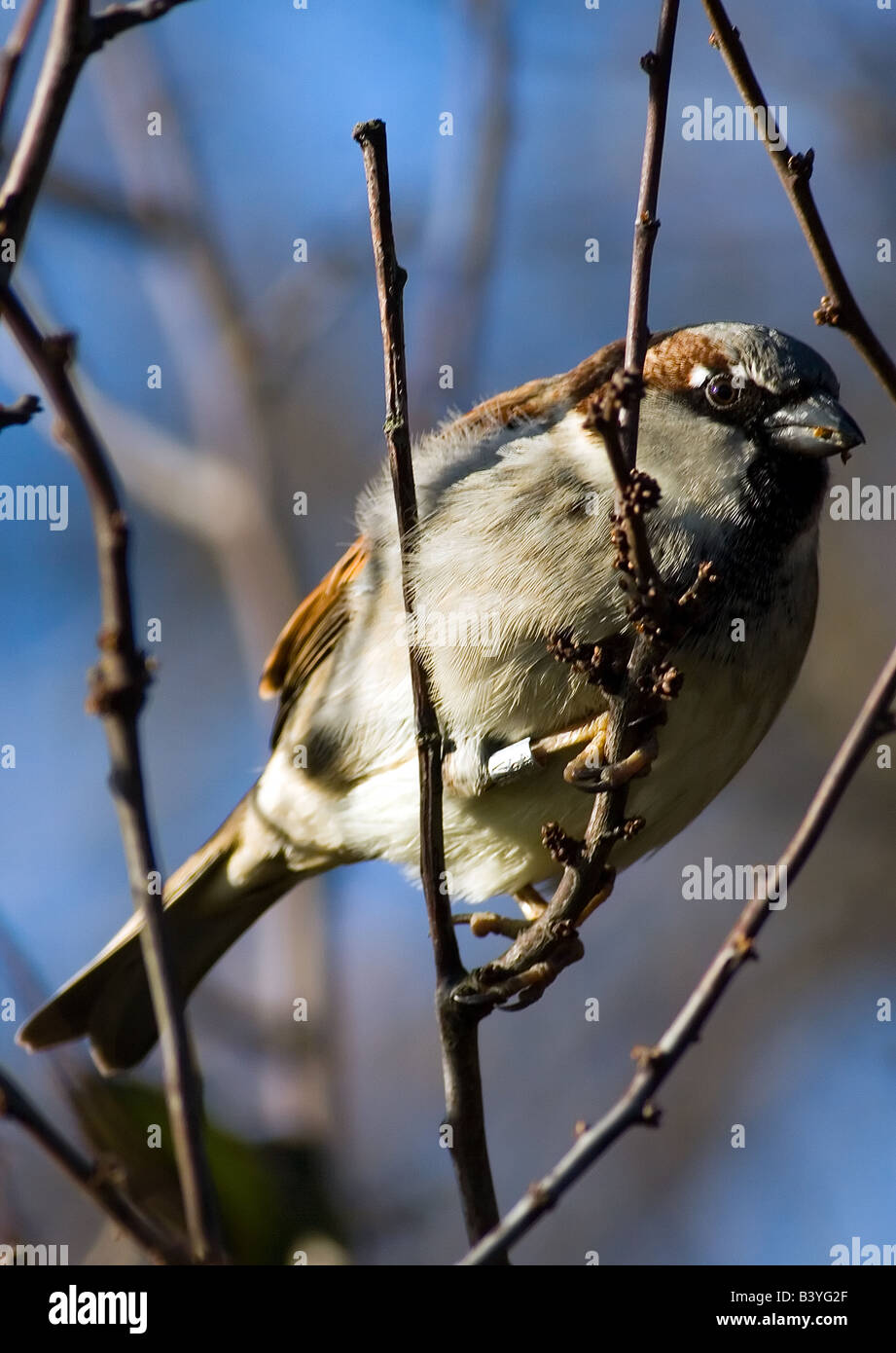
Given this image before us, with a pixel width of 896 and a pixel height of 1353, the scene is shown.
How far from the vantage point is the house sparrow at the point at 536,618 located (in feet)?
11.2

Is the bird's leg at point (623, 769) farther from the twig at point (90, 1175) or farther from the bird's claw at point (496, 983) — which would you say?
the twig at point (90, 1175)

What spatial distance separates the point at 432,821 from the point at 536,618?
76 centimetres

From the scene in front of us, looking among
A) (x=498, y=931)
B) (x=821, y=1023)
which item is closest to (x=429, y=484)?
(x=498, y=931)

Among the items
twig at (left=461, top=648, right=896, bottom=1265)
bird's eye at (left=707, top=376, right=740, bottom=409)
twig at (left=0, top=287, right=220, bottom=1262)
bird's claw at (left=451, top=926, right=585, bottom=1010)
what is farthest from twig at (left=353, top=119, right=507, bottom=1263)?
bird's eye at (left=707, top=376, right=740, bottom=409)

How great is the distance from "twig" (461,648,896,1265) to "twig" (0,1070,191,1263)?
473mm

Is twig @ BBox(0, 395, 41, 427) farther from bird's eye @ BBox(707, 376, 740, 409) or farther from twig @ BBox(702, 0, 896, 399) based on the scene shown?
bird's eye @ BBox(707, 376, 740, 409)

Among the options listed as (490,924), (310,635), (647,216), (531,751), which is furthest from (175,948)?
(647,216)

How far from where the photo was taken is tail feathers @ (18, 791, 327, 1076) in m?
4.11

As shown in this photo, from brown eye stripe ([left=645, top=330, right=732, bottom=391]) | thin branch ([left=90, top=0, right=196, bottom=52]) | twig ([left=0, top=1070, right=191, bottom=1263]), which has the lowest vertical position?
twig ([left=0, top=1070, right=191, bottom=1263])

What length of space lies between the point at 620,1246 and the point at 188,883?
116 inches

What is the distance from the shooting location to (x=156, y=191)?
7.00 meters

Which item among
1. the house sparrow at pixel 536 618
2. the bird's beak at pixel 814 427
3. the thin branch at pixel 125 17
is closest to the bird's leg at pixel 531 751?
the house sparrow at pixel 536 618

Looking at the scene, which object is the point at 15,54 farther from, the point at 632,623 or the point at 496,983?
the point at 496,983

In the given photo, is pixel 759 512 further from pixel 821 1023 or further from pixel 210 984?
pixel 821 1023
